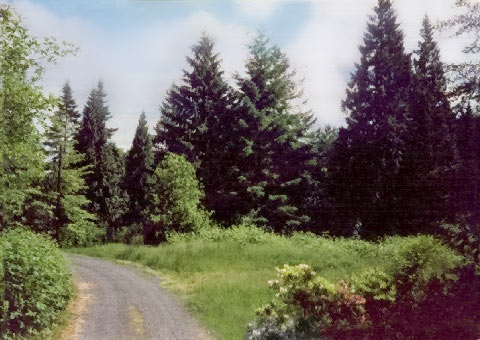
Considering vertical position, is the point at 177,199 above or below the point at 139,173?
below

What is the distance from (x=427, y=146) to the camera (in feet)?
117

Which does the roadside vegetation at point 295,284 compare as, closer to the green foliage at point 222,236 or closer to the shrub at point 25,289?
the green foliage at point 222,236

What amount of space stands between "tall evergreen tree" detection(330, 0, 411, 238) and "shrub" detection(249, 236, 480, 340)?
79.5 feet

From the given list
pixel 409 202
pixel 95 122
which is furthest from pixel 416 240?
pixel 95 122

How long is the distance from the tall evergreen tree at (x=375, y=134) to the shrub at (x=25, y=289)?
28399mm

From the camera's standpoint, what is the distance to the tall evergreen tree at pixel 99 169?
160 feet

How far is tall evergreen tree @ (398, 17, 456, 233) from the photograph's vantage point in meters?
32.8

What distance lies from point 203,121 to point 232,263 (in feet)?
70.3

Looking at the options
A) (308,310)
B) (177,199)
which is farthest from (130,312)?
(177,199)

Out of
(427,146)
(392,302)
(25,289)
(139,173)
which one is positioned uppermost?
(427,146)

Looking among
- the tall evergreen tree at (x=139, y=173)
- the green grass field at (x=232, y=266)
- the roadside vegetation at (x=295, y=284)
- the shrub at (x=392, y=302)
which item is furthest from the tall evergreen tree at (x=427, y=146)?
the tall evergreen tree at (x=139, y=173)

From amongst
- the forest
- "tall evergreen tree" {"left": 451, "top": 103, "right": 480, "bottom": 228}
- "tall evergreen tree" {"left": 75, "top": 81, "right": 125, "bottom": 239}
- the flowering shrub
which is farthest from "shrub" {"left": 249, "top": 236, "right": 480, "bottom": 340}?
"tall evergreen tree" {"left": 75, "top": 81, "right": 125, "bottom": 239}

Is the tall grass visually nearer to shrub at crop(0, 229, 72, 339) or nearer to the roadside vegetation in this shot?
the roadside vegetation

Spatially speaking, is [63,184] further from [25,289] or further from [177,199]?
[25,289]
